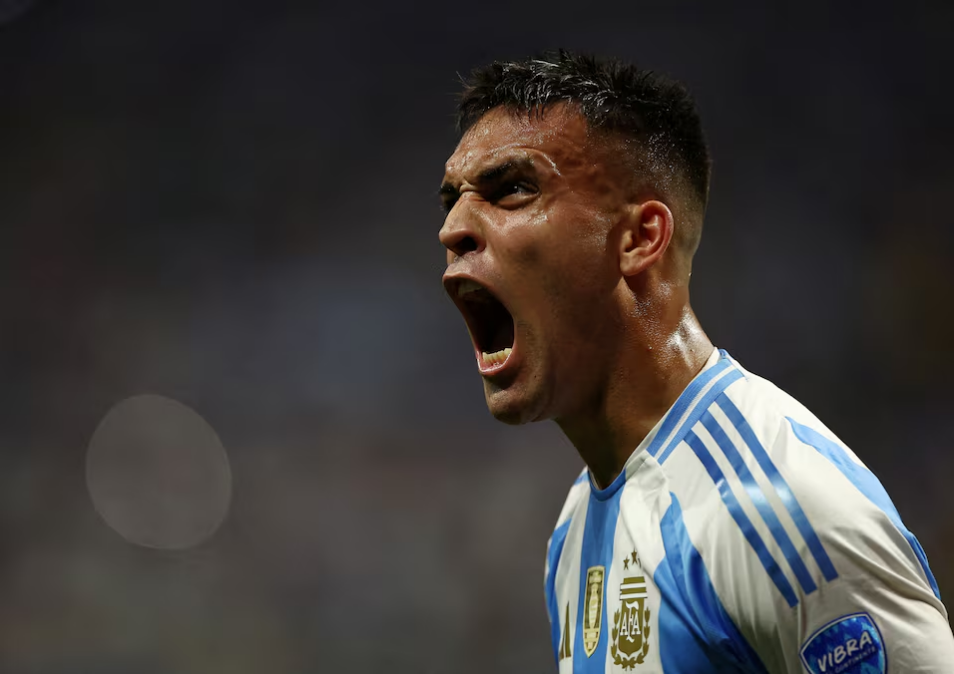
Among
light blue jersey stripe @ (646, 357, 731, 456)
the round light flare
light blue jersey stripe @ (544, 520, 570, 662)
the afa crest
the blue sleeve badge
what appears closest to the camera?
the blue sleeve badge

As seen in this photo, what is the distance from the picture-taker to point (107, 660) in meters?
3.61

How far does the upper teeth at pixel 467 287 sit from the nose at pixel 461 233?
0.04 m

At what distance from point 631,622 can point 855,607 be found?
0.31 m

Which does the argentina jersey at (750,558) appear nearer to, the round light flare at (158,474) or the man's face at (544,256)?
the man's face at (544,256)

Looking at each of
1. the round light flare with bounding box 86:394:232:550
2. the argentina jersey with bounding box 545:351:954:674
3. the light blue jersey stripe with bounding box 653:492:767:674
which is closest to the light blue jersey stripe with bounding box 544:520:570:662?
the argentina jersey with bounding box 545:351:954:674

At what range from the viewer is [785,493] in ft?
3.42

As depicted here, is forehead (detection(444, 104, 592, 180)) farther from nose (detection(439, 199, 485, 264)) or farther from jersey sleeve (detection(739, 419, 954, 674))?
jersey sleeve (detection(739, 419, 954, 674))

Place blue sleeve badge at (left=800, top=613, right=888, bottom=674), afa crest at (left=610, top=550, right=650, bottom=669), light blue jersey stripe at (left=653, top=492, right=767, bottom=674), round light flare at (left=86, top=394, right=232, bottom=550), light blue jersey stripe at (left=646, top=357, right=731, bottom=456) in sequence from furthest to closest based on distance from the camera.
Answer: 1. round light flare at (left=86, top=394, right=232, bottom=550)
2. light blue jersey stripe at (left=646, top=357, right=731, bottom=456)
3. afa crest at (left=610, top=550, right=650, bottom=669)
4. light blue jersey stripe at (left=653, top=492, right=767, bottom=674)
5. blue sleeve badge at (left=800, top=613, right=888, bottom=674)

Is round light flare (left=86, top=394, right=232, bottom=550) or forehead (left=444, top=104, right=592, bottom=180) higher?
round light flare (left=86, top=394, right=232, bottom=550)

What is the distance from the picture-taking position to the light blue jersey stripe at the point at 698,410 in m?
1.24

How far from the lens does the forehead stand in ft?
4.29

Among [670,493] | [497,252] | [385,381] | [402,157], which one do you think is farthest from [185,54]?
[670,493]

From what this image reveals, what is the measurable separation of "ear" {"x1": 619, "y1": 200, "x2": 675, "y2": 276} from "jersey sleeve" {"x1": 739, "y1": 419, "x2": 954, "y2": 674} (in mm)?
394

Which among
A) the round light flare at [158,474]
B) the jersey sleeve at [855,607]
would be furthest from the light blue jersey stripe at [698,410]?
the round light flare at [158,474]
